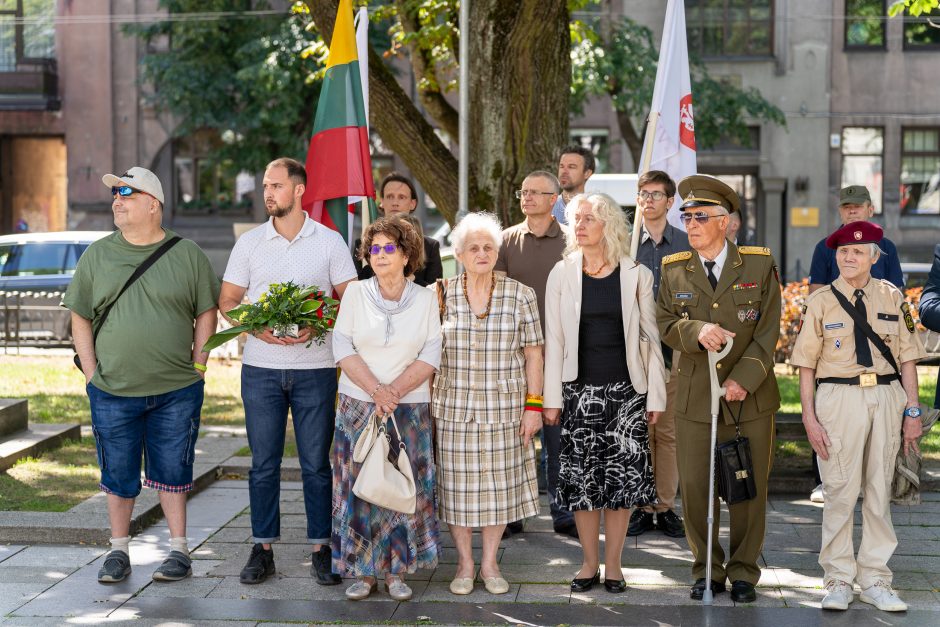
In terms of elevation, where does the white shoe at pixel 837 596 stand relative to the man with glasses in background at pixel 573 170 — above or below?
below

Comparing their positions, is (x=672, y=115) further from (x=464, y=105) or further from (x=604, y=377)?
(x=604, y=377)

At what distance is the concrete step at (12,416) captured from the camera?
921 cm

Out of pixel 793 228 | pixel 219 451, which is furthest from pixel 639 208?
pixel 793 228

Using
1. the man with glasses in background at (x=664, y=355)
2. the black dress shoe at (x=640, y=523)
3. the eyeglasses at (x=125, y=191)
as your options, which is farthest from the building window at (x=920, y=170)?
the eyeglasses at (x=125, y=191)

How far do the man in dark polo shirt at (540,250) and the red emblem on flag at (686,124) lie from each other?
1505mm

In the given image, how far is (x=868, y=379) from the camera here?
18.7 feet

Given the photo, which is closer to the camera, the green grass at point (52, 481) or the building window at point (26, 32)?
the green grass at point (52, 481)

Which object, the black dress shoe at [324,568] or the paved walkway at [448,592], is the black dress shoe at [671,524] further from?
the black dress shoe at [324,568]

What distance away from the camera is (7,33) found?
3084cm

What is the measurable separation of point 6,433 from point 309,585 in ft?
13.8

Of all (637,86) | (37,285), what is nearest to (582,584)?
(37,285)

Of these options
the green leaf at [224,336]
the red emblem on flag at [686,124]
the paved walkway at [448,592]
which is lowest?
the paved walkway at [448,592]

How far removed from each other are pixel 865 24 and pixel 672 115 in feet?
75.0

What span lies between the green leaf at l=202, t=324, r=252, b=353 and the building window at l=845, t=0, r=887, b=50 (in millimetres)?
25691
